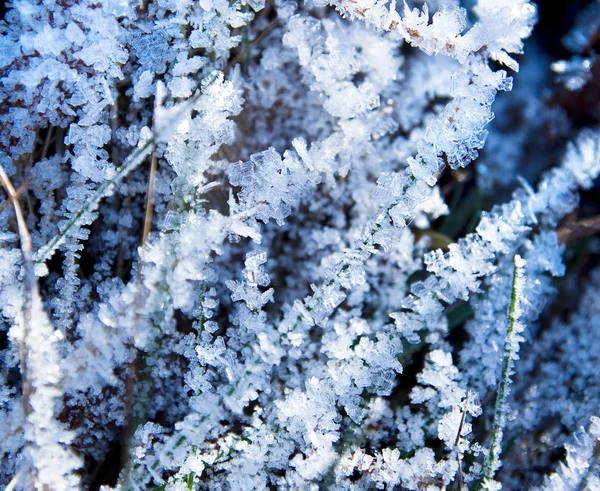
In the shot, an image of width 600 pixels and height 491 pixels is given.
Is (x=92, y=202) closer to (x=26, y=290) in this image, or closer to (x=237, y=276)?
(x=26, y=290)

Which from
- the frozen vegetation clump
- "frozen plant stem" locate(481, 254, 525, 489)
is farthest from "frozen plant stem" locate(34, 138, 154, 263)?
"frozen plant stem" locate(481, 254, 525, 489)

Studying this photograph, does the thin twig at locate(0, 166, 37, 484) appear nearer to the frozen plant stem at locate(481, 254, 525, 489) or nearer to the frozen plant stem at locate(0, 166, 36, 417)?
the frozen plant stem at locate(0, 166, 36, 417)

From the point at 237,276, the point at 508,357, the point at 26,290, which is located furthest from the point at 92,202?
the point at 508,357

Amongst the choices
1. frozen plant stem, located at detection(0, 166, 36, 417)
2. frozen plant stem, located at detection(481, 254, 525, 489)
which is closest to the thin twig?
frozen plant stem, located at detection(0, 166, 36, 417)

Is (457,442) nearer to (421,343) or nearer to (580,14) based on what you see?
(421,343)

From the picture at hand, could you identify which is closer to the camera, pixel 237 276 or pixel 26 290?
pixel 26 290

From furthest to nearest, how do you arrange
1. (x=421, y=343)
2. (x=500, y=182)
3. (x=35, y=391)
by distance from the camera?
(x=500, y=182) → (x=421, y=343) → (x=35, y=391)

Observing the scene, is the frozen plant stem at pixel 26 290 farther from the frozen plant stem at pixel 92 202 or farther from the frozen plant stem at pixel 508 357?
the frozen plant stem at pixel 508 357

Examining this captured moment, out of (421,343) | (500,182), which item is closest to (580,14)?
(500,182)

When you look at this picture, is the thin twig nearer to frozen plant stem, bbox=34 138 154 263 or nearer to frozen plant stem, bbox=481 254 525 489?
frozen plant stem, bbox=34 138 154 263
